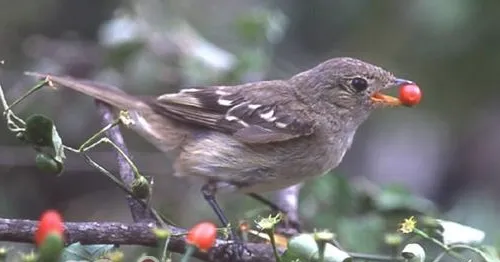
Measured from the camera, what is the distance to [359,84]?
4594 millimetres

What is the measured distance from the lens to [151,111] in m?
4.66

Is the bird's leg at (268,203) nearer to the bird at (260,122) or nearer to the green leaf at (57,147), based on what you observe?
the bird at (260,122)

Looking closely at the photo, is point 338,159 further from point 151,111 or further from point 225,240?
point 225,240

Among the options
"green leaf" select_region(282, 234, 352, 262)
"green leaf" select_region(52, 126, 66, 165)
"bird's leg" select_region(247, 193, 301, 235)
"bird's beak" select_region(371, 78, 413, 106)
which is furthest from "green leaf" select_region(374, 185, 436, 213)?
"green leaf" select_region(52, 126, 66, 165)

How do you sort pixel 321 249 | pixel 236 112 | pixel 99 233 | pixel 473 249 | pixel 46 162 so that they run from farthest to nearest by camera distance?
pixel 236 112 → pixel 473 249 → pixel 99 233 → pixel 46 162 → pixel 321 249

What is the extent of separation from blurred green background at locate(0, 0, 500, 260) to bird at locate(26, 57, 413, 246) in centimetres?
31

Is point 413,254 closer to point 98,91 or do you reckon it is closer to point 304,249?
point 304,249

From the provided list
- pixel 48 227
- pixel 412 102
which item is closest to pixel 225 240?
pixel 48 227

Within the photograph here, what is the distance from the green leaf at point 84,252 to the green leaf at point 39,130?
27 cm

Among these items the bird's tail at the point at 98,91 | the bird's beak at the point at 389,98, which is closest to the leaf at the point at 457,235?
the bird's beak at the point at 389,98

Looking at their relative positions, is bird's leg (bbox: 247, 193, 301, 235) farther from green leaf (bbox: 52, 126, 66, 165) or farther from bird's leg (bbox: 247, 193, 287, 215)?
green leaf (bbox: 52, 126, 66, 165)

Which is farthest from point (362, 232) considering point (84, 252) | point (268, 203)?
point (84, 252)

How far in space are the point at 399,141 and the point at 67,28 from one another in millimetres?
2609

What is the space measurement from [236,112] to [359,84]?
1.85 feet
